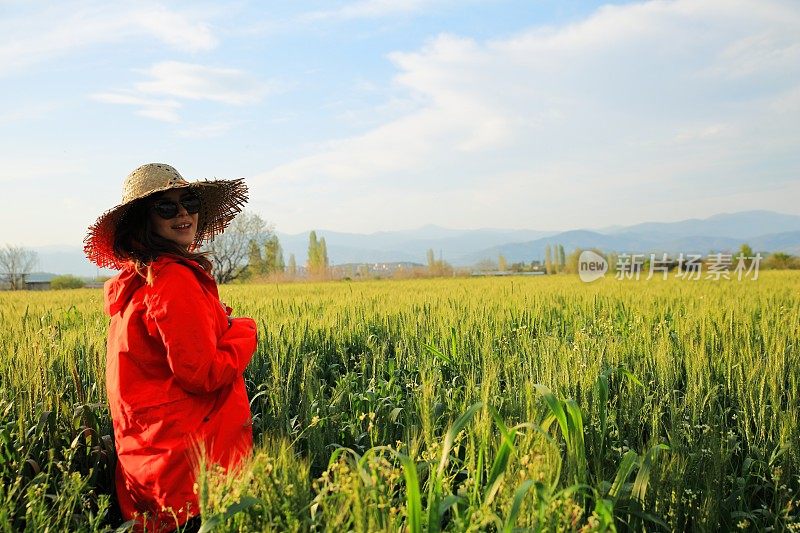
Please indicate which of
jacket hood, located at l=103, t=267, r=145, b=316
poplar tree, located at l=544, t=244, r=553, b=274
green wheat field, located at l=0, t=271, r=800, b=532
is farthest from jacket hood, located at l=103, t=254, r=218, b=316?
poplar tree, located at l=544, t=244, r=553, b=274

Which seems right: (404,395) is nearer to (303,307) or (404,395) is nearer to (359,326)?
(359,326)

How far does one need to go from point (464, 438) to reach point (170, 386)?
3.92 feet

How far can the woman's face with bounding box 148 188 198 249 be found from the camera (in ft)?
8.29

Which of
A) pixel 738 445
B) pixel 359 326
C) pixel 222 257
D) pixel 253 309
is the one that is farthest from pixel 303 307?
pixel 222 257

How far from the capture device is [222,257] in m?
43.4

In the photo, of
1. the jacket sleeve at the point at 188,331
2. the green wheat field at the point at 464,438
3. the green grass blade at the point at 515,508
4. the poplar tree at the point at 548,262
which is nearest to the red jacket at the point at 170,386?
the jacket sleeve at the point at 188,331

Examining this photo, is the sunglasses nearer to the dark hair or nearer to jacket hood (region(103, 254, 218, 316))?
the dark hair

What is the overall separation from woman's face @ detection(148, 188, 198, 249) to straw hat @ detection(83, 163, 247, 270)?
0.06m

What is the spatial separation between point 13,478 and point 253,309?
415 centimetres

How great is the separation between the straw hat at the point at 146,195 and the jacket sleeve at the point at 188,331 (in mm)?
400

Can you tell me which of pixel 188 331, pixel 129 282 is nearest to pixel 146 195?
pixel 129 282

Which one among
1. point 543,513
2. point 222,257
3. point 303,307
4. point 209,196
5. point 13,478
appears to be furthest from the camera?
point 222,257

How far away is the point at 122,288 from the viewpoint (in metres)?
2.40

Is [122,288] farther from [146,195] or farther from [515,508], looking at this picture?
[515,508]
